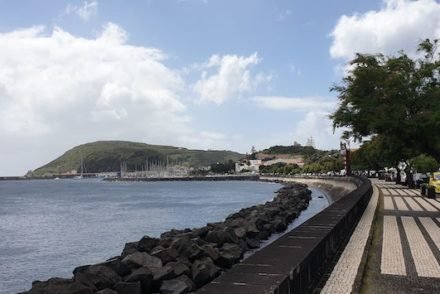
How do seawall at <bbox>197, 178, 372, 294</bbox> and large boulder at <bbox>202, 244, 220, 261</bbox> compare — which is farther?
large boulder at <bbox>202, 244, 220, 261</bbox>

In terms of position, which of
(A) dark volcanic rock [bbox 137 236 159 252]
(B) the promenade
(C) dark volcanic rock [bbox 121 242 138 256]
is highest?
(B) the promenade

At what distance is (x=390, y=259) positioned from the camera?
39.8 ft

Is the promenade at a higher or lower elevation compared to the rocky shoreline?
higher

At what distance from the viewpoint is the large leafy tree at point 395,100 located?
856 inches

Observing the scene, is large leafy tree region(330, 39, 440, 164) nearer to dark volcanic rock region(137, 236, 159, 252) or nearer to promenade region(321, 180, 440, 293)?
promenade region(321, 180, 440, 293)

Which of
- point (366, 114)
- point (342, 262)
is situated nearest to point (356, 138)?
point (366, 114)

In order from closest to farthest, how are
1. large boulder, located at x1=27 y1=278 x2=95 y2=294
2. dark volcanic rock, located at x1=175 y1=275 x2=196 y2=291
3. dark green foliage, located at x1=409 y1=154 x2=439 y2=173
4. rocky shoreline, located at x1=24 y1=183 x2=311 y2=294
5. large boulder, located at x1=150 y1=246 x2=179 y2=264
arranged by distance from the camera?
large boulder, located at x1=27 y1=278 x2=95 y2=294 → rocky shoreline, located at x1=24 y1=183 x2=311 y2=294 → dark volcanic rock, located at x1=175 y1=275 x2=196 y2=291 → large boulder, located at x1=150 y1=246 x2=179 y2=264 → dark green foliage, located at x1=409 y1=154 x2=439 y2=173

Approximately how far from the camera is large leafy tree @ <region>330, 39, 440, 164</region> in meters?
21.8

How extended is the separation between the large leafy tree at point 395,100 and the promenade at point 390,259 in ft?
12.7

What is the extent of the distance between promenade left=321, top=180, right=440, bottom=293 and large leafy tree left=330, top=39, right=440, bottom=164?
3.87 meters

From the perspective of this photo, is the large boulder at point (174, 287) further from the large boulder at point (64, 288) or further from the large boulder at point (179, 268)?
the large boulder at point (64, 288)

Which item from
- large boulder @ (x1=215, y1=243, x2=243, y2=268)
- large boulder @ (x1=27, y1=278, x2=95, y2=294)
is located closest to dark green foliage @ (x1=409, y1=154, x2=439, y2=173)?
large boulder @ (x1=215, y1=243, x2=243, y2=268)

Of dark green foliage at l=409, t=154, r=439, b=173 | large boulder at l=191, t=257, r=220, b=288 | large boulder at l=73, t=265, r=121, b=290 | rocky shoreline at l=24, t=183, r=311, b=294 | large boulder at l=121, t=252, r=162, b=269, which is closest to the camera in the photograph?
rocky shoreline at l=24, t=183, r=311, b=294

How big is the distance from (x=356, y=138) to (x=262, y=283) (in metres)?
20.2
